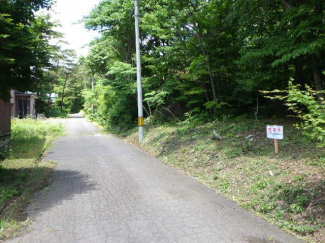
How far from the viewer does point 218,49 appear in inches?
457

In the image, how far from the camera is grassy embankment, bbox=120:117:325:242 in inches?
159

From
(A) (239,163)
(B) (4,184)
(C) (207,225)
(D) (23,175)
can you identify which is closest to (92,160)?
(D) (23,175)

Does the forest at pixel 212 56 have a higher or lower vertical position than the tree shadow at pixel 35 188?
higher

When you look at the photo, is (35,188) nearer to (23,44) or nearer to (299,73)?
(23,44)

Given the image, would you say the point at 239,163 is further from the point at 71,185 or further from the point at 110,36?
the point at 110,36

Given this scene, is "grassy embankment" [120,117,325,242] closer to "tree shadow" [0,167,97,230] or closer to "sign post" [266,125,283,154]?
"sign post" [266,125,283,154]

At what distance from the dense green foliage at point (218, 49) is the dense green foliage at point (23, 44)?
6122 millimetres

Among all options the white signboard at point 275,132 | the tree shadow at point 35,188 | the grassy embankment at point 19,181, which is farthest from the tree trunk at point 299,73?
the grassy embankment at point 19,181

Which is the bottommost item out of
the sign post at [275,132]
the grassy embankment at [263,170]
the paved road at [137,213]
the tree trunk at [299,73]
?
the paved road at [137,213]

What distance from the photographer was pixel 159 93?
44.8ft

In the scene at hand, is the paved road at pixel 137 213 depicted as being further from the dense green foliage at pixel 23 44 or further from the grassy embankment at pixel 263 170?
the dense green foliage at pixel 23 44

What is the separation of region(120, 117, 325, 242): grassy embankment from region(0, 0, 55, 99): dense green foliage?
5.01 m

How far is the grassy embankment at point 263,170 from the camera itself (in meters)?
4.03

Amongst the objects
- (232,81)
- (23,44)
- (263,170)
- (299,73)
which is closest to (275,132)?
(263,170)
